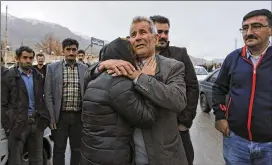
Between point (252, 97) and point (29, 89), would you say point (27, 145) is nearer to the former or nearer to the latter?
point (29, 89)

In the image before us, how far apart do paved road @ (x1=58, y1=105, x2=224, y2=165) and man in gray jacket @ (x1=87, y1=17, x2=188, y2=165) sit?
9.20 feet

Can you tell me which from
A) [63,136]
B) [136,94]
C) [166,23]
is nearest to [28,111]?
[63,136]

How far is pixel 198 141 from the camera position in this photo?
212 inches

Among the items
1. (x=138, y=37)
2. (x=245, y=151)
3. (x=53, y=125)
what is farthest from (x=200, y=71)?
(x=138, y=37)

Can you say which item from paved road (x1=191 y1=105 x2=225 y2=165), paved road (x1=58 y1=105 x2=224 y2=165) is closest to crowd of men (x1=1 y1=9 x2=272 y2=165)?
paved road (x1=58 y1=105 x2=224 y2=165)

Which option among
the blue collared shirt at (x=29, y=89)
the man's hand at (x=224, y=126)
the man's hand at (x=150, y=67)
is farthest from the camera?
the blue collared shirt at (x=29, y=89)

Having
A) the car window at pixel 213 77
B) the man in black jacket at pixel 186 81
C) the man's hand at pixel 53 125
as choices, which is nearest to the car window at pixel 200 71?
the car window at pixel 213 77

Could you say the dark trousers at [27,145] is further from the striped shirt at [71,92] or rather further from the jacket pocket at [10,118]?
the striped shirt at [71,92]

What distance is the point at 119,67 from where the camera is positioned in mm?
1399

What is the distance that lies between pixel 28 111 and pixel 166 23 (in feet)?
6.52

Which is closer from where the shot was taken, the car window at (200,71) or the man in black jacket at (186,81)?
the man in black jacket at (186,81)

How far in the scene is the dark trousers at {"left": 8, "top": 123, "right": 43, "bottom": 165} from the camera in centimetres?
297

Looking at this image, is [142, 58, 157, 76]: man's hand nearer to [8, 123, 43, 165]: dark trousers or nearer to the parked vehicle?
[8, 123, 43, 165]: dark trousers

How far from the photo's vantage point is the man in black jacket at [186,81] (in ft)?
7.79
